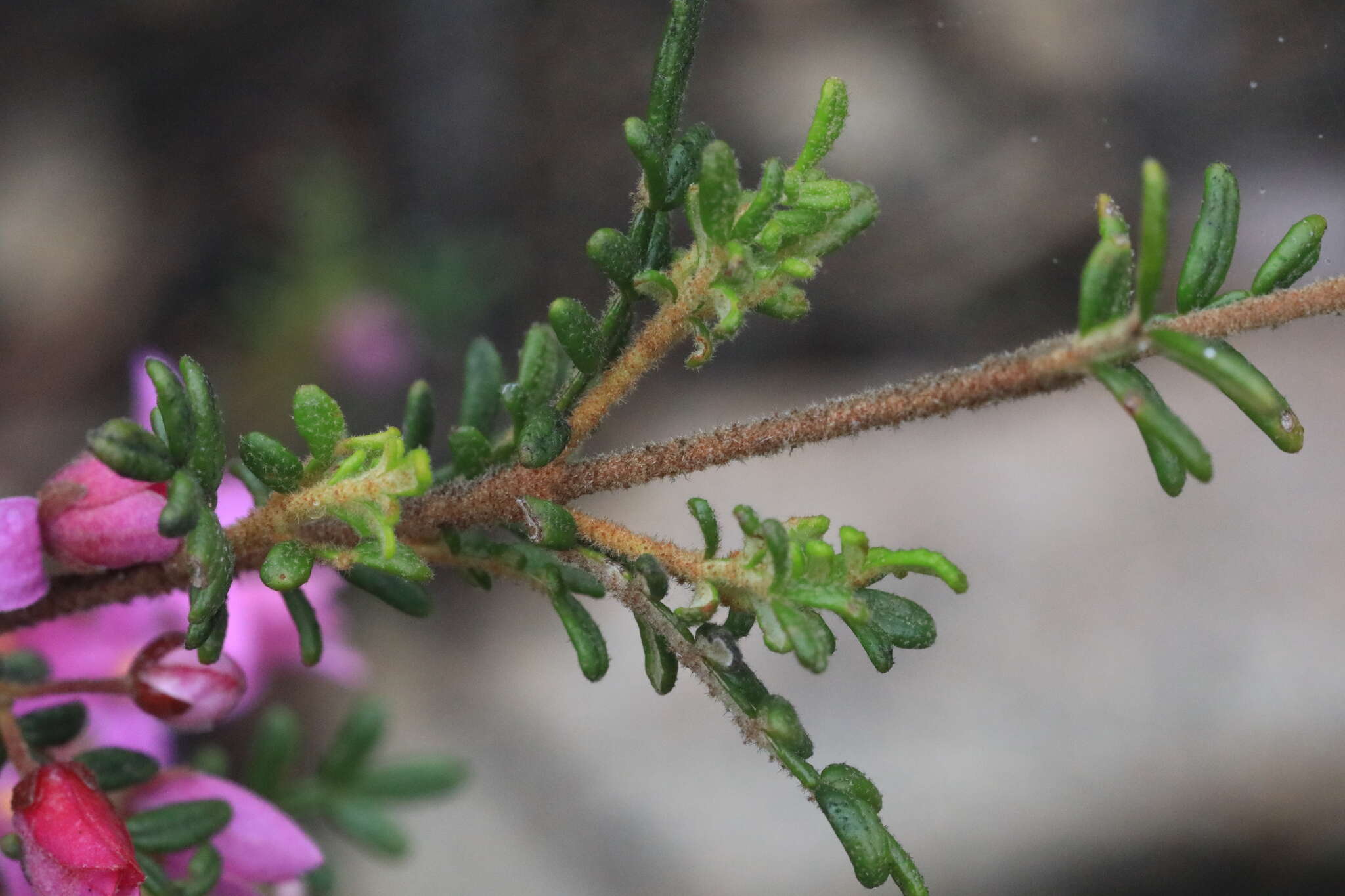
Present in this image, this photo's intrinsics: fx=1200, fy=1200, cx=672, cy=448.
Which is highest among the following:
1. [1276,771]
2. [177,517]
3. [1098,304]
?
[1098,304]

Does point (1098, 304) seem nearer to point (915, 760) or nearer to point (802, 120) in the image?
point (915, 760)

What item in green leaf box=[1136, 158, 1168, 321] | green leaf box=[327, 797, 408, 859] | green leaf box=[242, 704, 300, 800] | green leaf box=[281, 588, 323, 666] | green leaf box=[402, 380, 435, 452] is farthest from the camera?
green leaf box=[327, 797, 408, 859]

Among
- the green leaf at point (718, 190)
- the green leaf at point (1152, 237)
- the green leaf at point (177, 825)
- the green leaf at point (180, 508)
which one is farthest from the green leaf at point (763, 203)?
the green leaf at point (177, 825)

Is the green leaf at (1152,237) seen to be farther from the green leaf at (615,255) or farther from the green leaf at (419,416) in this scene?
the green leaf at (419,416)

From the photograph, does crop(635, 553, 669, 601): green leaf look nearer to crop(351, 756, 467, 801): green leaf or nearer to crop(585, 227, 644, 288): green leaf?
crop(585, 227, 644, 288): green leaf

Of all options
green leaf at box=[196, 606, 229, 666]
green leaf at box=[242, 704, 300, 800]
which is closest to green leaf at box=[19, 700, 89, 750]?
green leaf at box=[196, 606, 229, 666]

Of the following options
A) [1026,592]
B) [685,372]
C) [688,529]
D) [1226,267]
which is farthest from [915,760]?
[1226,267]
